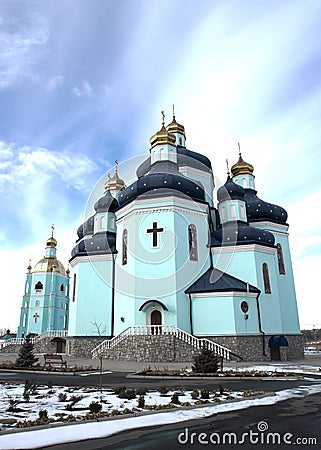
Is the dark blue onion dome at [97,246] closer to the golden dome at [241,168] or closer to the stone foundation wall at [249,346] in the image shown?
the stone foundation wall at [249,346]

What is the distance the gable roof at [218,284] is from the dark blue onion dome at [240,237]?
7.56 ft

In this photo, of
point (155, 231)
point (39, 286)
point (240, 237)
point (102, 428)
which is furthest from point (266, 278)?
point (39, 286)

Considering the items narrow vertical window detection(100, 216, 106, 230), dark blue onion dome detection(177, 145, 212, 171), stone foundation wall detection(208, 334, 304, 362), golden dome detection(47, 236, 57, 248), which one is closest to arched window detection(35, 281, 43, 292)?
golden dome detection(47, 236, 57, 248)

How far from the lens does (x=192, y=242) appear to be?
22.9 metres

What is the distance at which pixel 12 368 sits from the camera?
1557 cm

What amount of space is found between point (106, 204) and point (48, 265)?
78.8 ft

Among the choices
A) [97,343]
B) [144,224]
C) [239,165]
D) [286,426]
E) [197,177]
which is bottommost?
[286,426]

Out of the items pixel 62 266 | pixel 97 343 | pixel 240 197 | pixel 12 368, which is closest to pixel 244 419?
pixel 12 368

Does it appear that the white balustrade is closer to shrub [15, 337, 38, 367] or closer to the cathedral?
the cathedral

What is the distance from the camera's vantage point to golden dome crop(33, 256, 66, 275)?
48.7 m

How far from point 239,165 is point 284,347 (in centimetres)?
1603

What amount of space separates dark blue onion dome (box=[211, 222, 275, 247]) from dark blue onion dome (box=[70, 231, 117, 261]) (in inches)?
295

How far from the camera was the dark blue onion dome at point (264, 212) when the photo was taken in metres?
27.5

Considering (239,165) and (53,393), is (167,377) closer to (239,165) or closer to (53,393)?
(53,393)
